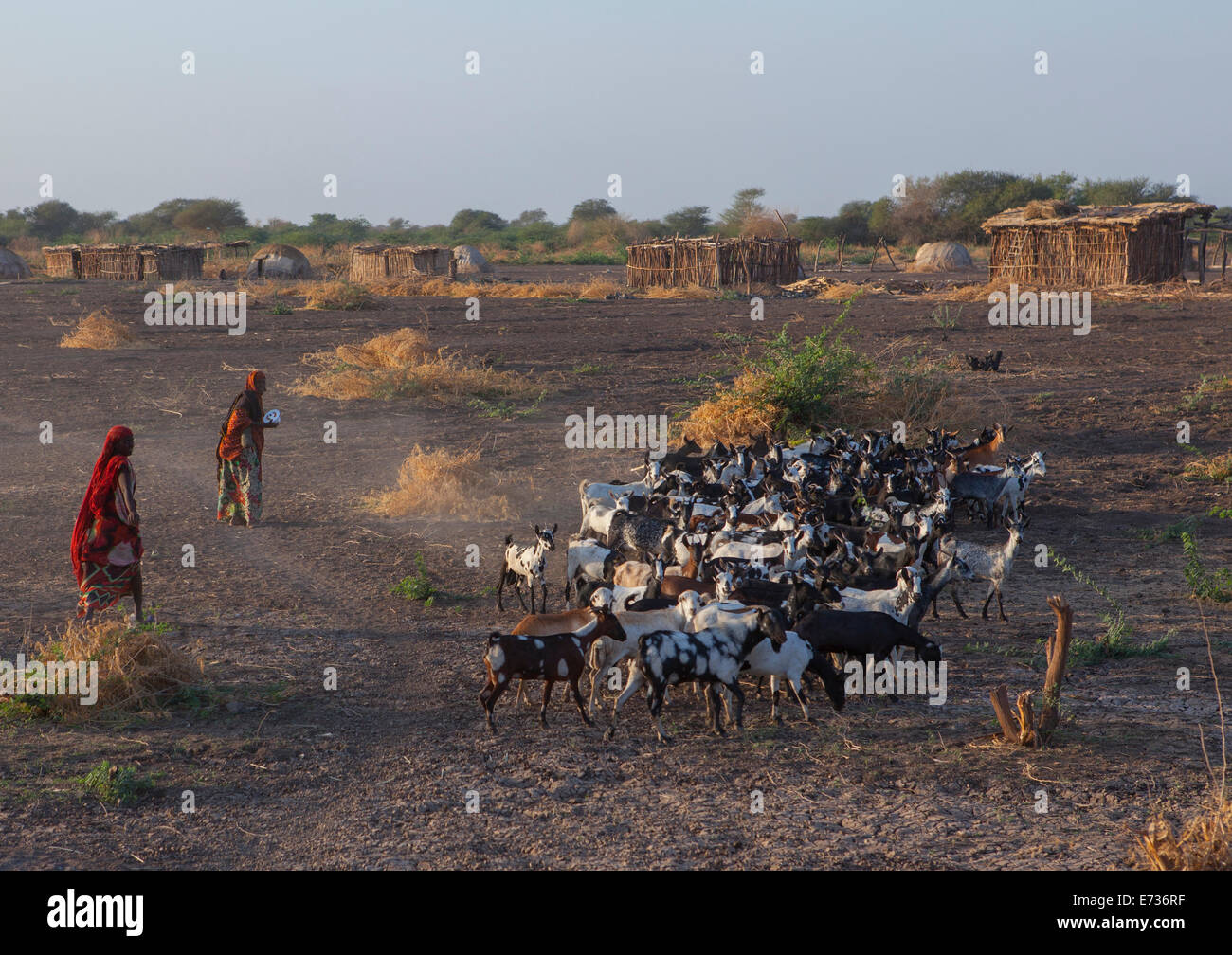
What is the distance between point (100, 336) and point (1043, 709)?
2331 cm

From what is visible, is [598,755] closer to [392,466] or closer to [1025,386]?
→ [392,466]

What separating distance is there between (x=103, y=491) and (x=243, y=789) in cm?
330

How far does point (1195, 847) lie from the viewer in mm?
4555

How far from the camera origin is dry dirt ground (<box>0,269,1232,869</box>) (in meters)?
5.23

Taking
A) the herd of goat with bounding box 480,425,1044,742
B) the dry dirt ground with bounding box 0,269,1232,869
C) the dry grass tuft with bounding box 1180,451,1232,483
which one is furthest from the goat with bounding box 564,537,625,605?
the dry grass tuft with bounding box 1180,451,1232,483

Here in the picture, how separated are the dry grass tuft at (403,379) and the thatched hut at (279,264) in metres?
29.9

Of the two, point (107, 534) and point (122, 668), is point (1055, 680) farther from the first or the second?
point (107, 534)

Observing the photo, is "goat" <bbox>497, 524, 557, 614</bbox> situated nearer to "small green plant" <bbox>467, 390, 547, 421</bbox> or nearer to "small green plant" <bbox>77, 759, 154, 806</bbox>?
"small green plant" <bbox>77, 759, 154, 806</bbox>

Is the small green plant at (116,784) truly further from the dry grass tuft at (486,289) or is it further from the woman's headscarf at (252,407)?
the dry grass tuft at (486,289)

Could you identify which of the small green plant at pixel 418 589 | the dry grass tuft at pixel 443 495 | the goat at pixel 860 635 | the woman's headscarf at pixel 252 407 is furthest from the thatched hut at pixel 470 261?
the goat at pixel 860 635

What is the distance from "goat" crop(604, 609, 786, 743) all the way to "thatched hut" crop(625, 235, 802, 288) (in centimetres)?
3606

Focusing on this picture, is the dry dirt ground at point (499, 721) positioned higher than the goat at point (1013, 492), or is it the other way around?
the goat at point (1013, 492)

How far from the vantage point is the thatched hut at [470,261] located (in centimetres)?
5436
